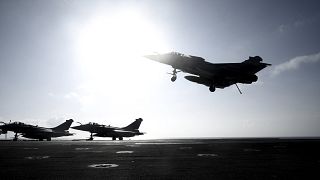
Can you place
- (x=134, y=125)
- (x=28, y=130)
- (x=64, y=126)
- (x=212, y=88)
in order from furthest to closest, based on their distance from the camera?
(x=134, y=125) → (x=64, y=126) → (x=28, y=130) → (x=212, y=88)

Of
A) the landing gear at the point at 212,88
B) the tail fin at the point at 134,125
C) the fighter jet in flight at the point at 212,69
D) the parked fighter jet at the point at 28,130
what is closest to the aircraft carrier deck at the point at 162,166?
the fighter jet in flight at the point at 212,69

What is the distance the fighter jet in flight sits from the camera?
143 feet

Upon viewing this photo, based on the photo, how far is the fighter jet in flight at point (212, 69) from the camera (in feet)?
143

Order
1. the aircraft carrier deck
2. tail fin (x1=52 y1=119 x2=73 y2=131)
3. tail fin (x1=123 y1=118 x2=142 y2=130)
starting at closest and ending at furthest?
the aircraft carrier deck → tail fin (x1=52 y1=119 x2=73 y2=131) → tail fin (x1=123 y1=118 x2=142 y2=130)

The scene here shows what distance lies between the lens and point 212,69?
150ft

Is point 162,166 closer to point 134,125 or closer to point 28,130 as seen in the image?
point 28,130

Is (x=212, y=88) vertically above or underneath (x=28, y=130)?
above

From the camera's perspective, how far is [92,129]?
297 ft

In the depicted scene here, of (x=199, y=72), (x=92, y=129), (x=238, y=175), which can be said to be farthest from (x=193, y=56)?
(x=92, y=129)

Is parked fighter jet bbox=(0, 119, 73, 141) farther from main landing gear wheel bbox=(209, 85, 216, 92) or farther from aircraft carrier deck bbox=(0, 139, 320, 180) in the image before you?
aircraft carrier deck bbox=(0, 139, 320, 180)

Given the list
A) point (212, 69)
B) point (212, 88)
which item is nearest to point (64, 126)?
point (212, 88)

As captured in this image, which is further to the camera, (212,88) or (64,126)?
(64,126)

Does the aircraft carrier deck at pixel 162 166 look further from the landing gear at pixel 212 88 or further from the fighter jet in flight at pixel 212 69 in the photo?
the landing gear at pixel 212 88

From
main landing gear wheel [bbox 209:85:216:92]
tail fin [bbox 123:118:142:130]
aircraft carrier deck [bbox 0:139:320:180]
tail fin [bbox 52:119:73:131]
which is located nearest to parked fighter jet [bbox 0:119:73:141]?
tail fin [bbox 52:119:73:131]
